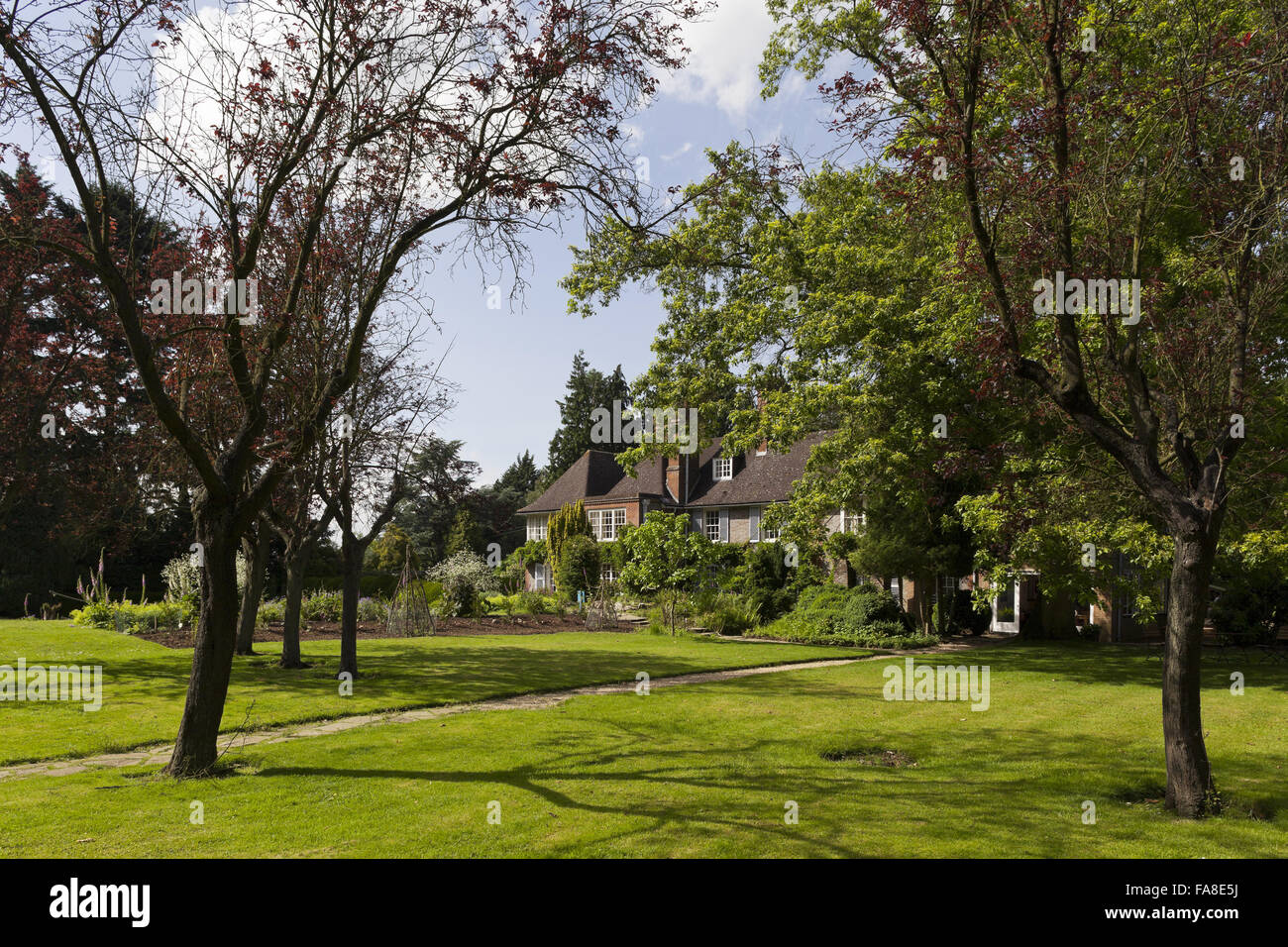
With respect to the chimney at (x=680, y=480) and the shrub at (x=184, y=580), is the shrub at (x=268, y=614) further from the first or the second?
the chimney at (x=680, y=480)

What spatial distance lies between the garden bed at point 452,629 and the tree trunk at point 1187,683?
58.2ft

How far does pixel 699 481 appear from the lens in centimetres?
4262

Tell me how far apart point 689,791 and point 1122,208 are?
6.99 m

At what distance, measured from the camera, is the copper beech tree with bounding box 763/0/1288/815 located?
23.4 ft

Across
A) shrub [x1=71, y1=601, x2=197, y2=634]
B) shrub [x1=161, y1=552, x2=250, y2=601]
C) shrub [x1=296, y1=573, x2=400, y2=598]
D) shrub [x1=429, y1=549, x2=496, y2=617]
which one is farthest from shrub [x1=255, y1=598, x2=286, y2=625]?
shrub [x1=296, y1=573, x2=400, y2=598]

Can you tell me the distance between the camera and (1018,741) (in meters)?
9.89

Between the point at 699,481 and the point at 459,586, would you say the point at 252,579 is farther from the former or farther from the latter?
the point at 699,481

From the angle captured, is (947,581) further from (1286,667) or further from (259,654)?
(259,654)

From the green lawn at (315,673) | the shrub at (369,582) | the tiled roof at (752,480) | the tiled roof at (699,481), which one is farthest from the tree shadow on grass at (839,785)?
the tiled roof at (752,480)

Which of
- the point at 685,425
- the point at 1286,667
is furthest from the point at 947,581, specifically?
the point at 685,425

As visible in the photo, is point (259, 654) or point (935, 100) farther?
point (259, 654)

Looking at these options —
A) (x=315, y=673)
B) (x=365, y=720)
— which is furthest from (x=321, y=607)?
(x=365, y=720)

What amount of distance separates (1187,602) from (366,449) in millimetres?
12271

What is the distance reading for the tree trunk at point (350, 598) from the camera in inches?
531
